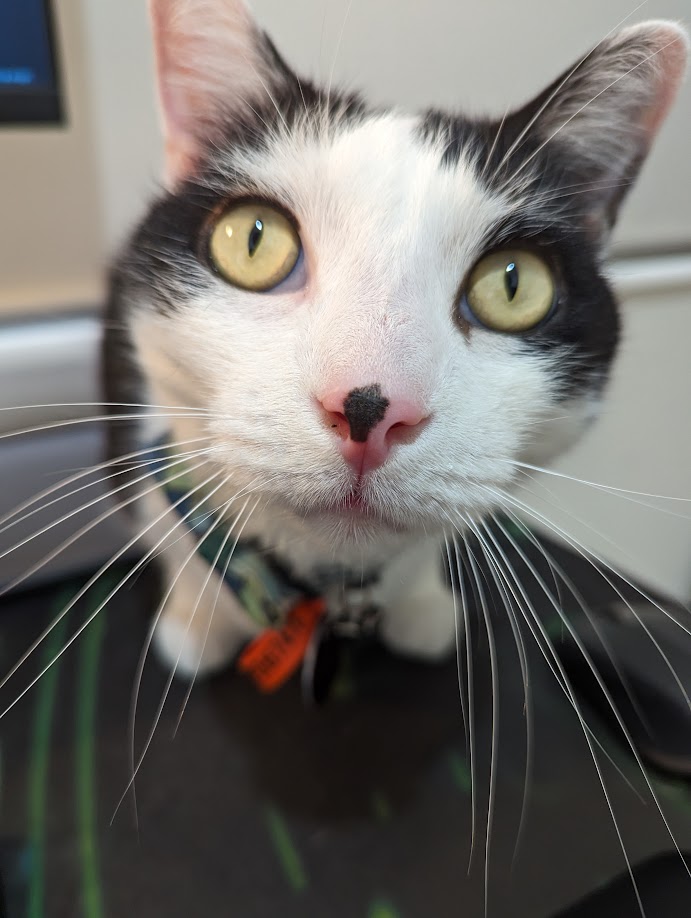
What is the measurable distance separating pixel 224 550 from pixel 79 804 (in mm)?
186

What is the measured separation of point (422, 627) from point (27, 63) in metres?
0.54

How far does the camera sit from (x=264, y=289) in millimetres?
361

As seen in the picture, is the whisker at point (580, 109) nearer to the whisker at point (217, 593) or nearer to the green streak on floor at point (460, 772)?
the whisker at point (217, 593)

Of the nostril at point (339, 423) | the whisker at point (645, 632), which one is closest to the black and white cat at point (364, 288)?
the nostril at point (339, 423)

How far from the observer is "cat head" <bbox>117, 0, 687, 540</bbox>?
30 cm

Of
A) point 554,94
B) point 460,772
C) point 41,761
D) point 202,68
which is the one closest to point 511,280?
point 554,94

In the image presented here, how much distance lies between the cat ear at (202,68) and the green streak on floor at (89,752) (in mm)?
363

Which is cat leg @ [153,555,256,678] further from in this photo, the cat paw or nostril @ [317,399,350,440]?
nostril @ [317,399,350,440]

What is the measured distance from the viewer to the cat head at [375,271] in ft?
0.98

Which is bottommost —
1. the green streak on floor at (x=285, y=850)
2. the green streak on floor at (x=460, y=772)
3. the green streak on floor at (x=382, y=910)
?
the green streak on floor at (x=382, y=910)

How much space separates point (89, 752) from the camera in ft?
1.42

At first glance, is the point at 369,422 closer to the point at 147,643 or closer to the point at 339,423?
the point at 339,423

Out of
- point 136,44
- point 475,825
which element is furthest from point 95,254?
point 475,825

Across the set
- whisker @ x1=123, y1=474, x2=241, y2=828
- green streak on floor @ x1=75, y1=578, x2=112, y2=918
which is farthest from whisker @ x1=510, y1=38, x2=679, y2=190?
green streak on floor @ x1=75, y1=578, x2=112, y2=918
